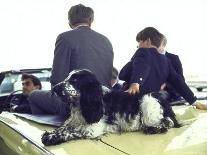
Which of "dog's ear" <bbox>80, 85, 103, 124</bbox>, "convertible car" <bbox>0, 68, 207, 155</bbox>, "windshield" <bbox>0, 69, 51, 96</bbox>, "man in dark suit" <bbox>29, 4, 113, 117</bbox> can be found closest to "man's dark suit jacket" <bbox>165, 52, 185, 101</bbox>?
"convertible car" <bbox>0, 68, 207, 155</bbox>

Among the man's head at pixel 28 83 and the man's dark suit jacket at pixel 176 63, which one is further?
the man's head at pixel 28 83

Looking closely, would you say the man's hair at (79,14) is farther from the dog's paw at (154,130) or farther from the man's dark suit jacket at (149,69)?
the dog's paw at (154,130)

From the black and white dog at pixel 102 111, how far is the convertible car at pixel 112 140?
71 mm

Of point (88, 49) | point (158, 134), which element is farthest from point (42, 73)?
point (158, 134)

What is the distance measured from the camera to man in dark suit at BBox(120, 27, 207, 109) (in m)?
2.83

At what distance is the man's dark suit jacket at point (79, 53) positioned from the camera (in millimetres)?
2912

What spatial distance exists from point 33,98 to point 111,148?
1.39 meters

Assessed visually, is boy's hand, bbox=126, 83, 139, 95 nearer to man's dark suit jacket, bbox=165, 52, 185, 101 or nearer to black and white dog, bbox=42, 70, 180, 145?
black and white dog, bbox=42, 70, 180, 145

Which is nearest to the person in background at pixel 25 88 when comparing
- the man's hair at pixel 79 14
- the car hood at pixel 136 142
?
the man's hair at pixel 79 14

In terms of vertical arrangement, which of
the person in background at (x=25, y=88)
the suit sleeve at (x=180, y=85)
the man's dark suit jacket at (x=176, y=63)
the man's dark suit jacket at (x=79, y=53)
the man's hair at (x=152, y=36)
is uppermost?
the man's hair at (x=152, y=36)

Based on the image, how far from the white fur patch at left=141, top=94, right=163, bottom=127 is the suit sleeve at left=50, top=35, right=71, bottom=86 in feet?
2.23

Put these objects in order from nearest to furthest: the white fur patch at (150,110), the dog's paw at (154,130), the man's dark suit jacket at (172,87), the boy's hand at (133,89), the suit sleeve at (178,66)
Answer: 1. the dog's paw at (154,130)
2. the white fur patch at (150,110)
3. the boy's hand at (133,89)
4. the man's dark suit jacket at (172,87)
5. the suit sleeve at (178,66)

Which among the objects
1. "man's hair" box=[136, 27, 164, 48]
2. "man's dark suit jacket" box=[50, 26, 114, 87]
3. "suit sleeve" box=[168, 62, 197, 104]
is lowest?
"suit sleeve" box=[168, 62, 197, 104]

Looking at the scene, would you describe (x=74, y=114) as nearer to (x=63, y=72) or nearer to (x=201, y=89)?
(x=63, y=72)
